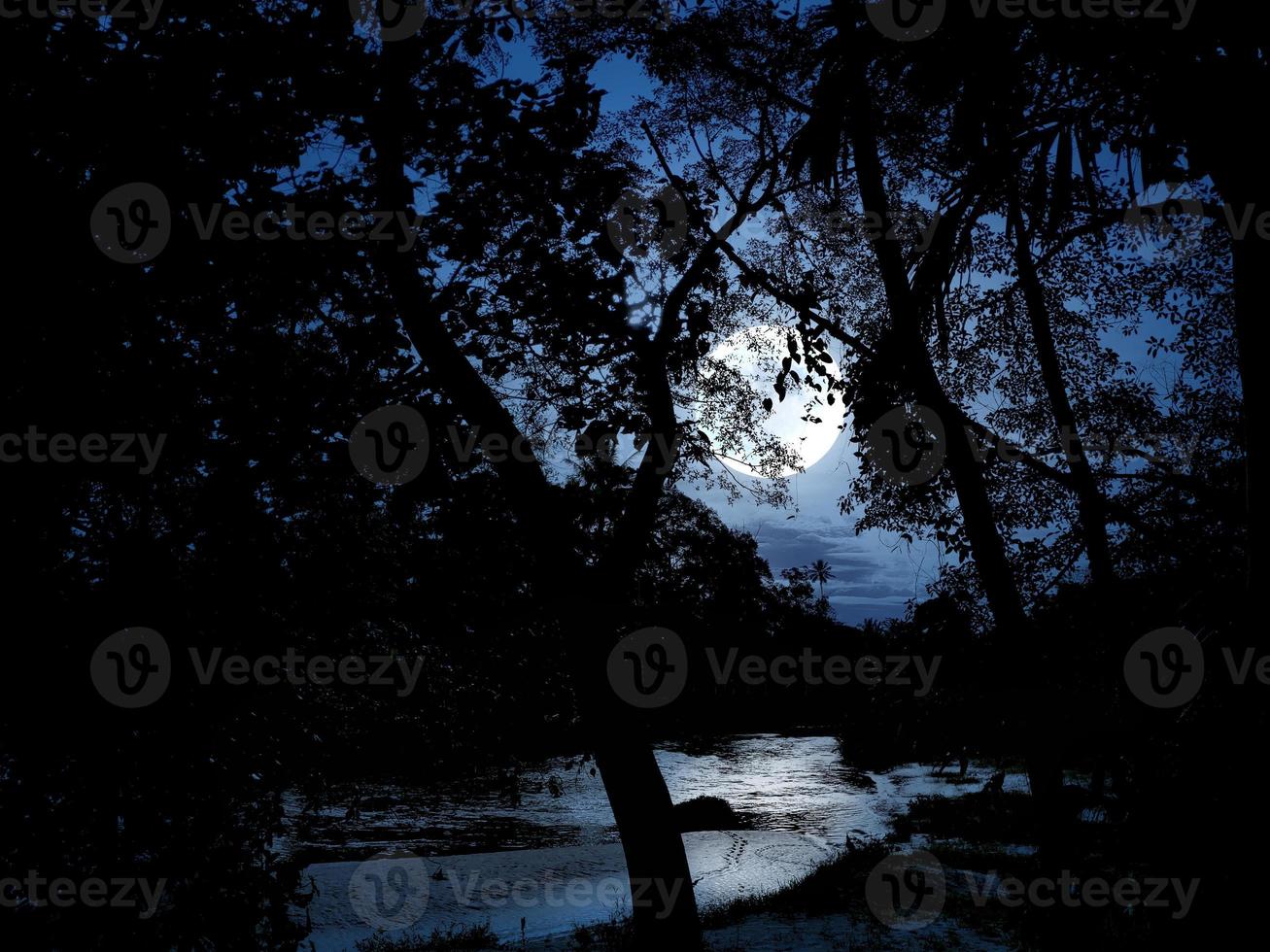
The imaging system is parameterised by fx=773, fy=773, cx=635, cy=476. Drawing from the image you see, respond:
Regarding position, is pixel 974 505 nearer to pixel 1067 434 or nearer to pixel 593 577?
pixel 593 577

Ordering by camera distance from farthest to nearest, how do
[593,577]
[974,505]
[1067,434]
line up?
[1067,434], [593,577], [974,505]

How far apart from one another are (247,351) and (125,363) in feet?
3.09

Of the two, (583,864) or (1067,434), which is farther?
(583,864)

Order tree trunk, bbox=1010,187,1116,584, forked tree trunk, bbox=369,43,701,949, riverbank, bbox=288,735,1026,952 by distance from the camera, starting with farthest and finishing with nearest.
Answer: riverbank, bbox=288,735,1026,952, tree trunk, bbox=1010,187,1116,584, forked tree trunk, bbox=369,43,701,949

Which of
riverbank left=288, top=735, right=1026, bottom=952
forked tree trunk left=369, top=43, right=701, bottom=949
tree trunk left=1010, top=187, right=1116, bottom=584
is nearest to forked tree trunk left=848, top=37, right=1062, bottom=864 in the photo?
tree trunk left=1010, top=187, right=1116, bottom=584

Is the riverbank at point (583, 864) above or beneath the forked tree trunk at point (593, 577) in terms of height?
beneath

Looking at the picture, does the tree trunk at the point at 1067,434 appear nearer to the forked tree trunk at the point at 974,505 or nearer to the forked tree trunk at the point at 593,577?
the forked tree trunk at the point at 974,505

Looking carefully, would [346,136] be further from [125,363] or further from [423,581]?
[423,581]

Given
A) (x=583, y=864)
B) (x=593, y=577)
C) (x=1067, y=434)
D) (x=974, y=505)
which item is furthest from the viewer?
(x=583, y=864)

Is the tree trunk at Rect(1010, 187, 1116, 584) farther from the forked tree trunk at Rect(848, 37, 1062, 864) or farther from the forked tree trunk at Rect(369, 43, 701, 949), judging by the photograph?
the forked tree trunk at Rect(369, 43, 701, 949)

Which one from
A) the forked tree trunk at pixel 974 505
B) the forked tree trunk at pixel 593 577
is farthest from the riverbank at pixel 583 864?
the forked tree trunk at pixel 974 505

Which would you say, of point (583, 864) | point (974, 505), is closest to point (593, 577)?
point (974, 505)

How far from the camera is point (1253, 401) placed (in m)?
4.14

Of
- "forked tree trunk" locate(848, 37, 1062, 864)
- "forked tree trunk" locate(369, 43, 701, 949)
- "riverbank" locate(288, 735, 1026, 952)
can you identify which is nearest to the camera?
"forked tree trunk" locate(848, 37, 1062, 864)
